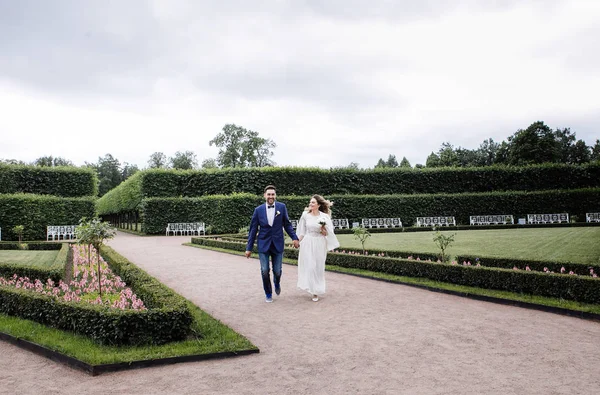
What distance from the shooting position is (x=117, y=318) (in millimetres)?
4801

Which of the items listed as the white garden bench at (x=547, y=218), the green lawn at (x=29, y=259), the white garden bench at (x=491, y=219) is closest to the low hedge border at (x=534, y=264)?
the green lawn at (x=29, y=259)

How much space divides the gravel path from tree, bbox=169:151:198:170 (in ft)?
286

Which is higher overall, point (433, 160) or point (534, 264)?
point (433, 160)

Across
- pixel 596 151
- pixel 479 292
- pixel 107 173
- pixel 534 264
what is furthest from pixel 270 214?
pixel 107 173

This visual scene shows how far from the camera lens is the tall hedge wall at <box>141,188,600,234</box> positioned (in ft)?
96.3

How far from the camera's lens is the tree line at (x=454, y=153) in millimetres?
56844

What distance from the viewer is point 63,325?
218 inches

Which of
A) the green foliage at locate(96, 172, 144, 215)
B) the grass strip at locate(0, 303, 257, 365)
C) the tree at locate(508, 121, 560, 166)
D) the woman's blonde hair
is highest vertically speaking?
the tree at locate(508, 121, 560, 166)

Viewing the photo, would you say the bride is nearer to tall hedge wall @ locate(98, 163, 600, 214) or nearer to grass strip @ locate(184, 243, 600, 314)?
grass strip @ locate(184, 243, 600, 314)

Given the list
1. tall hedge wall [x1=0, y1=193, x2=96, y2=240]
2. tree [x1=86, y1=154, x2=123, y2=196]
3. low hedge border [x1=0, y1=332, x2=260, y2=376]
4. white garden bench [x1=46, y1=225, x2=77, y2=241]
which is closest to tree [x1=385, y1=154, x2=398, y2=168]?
tree [x1=86, y1=154, x2=123, y2=196]

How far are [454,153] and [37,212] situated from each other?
60764 mm

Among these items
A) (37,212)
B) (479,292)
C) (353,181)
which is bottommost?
(479,292)

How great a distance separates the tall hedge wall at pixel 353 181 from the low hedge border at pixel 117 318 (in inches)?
1050

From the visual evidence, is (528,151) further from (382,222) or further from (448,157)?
(382,222)
